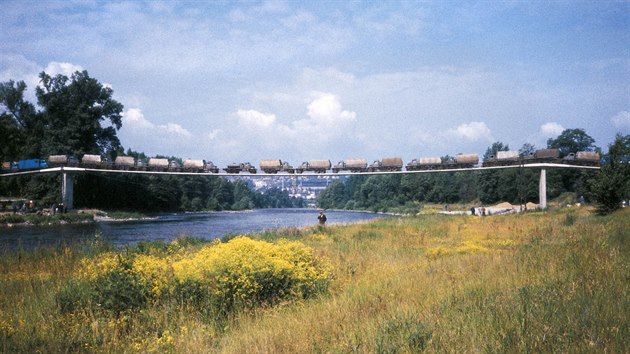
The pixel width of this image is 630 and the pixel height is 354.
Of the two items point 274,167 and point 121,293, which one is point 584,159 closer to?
point 274,167

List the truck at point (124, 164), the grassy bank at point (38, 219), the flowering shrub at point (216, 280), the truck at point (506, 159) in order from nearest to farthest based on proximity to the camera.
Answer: the flowering shrub at point (216, 280), the grassy bank at point (38, 219), the truck at point (506, 159), the truck at point (124, 164)

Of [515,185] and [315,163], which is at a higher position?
[315,163]

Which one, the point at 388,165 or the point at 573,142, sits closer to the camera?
the point at 388,165

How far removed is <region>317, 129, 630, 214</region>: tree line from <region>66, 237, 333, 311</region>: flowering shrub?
32.1 metres

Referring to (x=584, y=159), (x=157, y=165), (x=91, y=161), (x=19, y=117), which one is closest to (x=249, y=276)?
(x=91, y=161)

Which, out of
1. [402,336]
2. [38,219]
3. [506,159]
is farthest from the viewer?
[506,159]

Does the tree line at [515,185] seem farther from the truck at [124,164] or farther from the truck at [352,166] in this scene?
the truck at [124,164]

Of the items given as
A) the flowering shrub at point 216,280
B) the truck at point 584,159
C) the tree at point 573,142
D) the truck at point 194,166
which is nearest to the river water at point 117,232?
the flowering shrub at point 216,280

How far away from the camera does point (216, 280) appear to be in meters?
8.11

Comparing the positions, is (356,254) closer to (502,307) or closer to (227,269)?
(227,269)

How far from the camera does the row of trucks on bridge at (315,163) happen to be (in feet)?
216

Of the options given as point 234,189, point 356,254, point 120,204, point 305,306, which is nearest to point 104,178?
point 120,204

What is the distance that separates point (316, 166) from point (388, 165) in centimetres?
1524

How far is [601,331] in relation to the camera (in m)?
4.11
